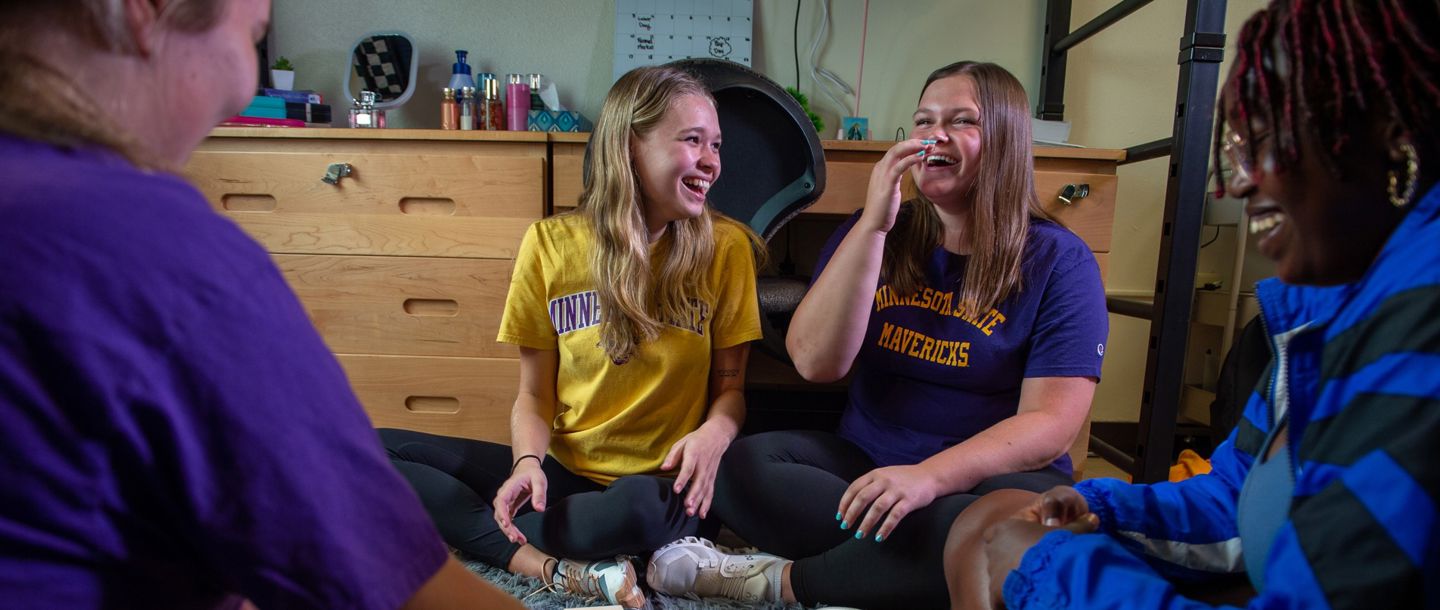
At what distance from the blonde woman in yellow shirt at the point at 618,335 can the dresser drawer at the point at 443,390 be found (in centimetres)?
31

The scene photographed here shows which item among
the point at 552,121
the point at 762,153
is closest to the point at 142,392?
the point at 762,153

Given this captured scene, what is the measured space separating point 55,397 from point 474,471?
3.41 feet

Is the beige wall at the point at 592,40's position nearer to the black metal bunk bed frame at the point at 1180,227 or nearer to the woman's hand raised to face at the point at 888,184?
the black metal bunk bed frame at the point at 1180,227

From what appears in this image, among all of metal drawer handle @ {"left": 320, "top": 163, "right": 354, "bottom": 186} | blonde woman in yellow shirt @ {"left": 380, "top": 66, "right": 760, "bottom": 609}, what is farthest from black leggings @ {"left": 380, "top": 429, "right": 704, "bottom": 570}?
metal drawer handle @ {"left": 320, "top": 163, "right": 354, "bottom": 186}

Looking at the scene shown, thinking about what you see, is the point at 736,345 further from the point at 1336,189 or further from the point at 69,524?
the point at 69,524

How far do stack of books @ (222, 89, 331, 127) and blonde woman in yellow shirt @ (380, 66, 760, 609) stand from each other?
0.78 meters

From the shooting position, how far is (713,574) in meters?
1.17

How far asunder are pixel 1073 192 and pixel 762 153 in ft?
2.02

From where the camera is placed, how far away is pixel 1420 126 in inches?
16.7

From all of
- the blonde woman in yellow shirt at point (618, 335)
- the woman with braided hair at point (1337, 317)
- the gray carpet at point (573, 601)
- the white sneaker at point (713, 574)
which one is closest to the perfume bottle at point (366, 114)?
the blonde woman in yellow shirt at point (618, 335)

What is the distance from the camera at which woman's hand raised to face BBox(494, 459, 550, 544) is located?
1096mm

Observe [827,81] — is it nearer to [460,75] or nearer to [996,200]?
[460,75]

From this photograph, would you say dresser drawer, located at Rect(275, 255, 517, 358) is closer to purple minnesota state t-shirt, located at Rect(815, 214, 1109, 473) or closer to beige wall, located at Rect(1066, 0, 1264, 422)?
purple minnesota state t-shirt, located at Rect(815, 214, 1109, 473)

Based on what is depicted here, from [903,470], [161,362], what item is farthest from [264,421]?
[903,470]
